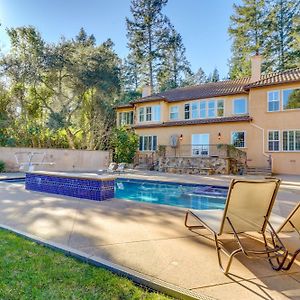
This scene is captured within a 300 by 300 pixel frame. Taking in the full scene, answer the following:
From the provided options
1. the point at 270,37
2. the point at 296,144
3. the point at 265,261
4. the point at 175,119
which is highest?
the point at 270,37

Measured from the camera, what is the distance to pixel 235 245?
4.20m

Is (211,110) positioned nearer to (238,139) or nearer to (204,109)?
(204,109)

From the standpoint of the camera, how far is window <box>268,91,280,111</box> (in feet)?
64.5

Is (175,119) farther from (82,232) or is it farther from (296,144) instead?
(82,232)

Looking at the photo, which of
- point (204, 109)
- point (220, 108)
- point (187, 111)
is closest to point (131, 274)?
point (220, 108)

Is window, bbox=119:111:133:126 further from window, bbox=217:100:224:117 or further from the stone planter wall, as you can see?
window, bbox=217:100:224:117

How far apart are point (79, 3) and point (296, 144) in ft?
56.5

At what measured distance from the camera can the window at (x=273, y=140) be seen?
19.6 meters

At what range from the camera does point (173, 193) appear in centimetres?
1167

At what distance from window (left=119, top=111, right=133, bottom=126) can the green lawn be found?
2572 cm

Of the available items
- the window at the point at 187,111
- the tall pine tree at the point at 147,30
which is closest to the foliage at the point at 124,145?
the window at the point at 187,111

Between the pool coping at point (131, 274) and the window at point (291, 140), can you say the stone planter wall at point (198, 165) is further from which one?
the pool coping at point (131, 274)

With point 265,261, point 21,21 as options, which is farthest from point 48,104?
point 265,261

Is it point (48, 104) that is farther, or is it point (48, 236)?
point (48, 104)
